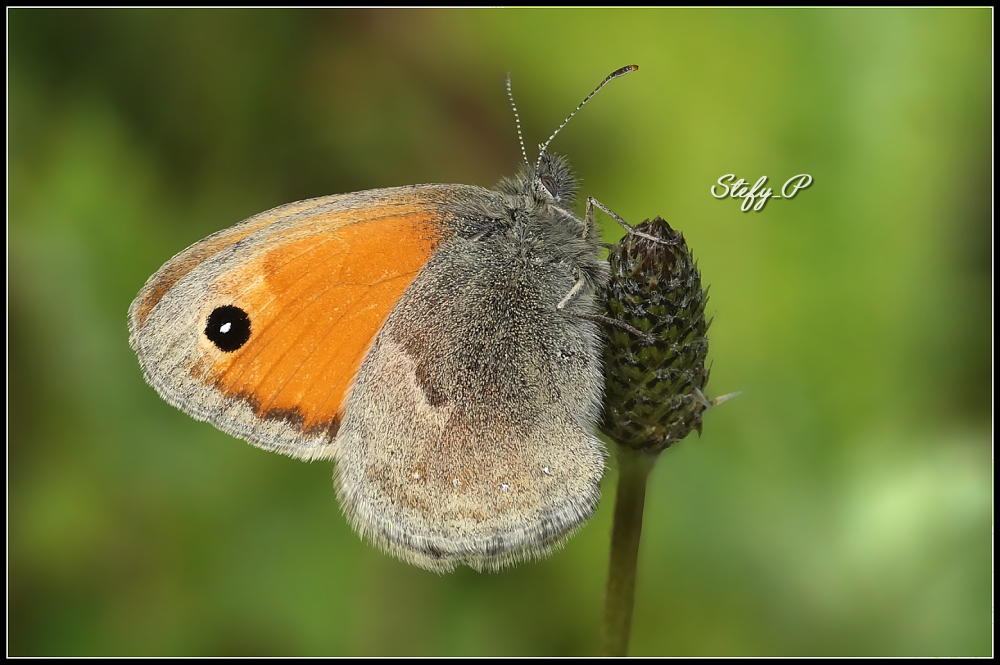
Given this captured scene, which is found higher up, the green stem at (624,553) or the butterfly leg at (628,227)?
the butterfly leg at (628,227)

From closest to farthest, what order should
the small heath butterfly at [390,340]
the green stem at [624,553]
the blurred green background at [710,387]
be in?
the green stem at [624,553] < the small heath butterfly at [390,340] < the blurred green background at [710,387]

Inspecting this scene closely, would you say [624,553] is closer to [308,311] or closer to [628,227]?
[628,227]

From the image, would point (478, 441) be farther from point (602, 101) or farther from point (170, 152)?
point (170, 152)

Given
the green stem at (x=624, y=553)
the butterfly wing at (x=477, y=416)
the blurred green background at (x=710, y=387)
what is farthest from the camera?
the blurred green background at (x=710, y=387)

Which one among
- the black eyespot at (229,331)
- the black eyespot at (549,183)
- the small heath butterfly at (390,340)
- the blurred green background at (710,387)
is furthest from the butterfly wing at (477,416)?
the blurred green background at (710,387)

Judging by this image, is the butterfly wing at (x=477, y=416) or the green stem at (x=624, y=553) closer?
the green stem at (x=624, y=553)

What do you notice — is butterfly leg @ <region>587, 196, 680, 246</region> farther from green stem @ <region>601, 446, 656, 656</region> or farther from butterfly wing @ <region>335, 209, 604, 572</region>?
green stem @ <region>601, 446, 656, 656</region>

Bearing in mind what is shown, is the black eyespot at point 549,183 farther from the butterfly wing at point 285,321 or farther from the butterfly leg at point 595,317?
the butterfly wing at point 285,321
